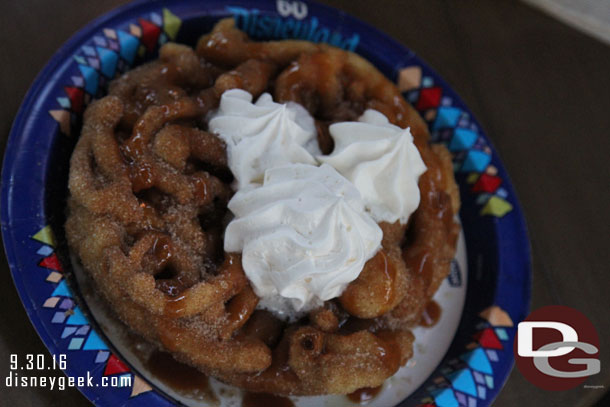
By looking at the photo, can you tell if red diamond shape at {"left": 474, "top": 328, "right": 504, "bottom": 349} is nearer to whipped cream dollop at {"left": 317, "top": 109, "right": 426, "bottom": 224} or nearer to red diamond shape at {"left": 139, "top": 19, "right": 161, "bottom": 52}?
whipped cream dollop at {"left": 317, "top": 109, "right": 426, "bottom": 224}

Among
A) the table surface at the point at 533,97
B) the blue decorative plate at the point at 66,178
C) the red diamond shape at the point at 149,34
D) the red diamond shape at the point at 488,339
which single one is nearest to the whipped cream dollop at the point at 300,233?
the blue decorative plate at the point at 66,178

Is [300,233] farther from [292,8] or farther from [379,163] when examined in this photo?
[292,8]

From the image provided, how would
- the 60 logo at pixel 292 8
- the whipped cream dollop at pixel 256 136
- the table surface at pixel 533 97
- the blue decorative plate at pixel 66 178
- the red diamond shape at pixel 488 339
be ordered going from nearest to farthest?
the blue decorative plate at pixel 66 178, the whipped cream dollop at pixel 256 136, the red diamond shape at pixel 488 339, the table surface at pixel 533 97, the 60 logo at pixel 292 8

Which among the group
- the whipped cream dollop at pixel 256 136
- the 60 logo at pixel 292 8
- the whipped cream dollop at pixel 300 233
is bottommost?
the whipped cream dollop at pixel 300 233

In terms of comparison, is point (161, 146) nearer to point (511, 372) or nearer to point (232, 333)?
point (232, 333)

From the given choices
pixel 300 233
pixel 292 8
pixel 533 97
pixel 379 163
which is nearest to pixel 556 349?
pixel 379 163

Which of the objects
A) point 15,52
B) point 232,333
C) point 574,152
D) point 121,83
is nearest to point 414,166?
point 232,333

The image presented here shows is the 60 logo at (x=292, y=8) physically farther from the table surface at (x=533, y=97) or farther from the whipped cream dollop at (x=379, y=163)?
the whipped cream dollop at (x=379, y=163)
